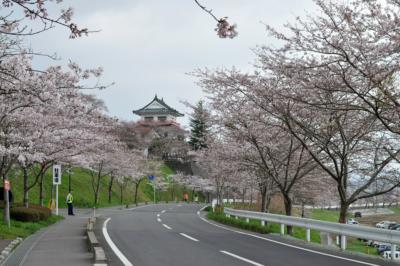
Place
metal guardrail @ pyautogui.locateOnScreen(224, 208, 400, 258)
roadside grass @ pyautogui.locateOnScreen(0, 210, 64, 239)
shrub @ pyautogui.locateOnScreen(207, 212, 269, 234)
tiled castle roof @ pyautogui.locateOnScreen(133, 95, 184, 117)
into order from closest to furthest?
metal guardrail @ pyautogui.locateOnScreen(224, 208, 400, 258)
roadside grass @ pyautogui.locateOnScreen(0, 210, 64, 239)
shrub @ pyautogui.locateOnScreen(207, 212, 269, 234)
tiled castle roof @ pyautogui.locateOnScreen(133, 95, 184, 117)

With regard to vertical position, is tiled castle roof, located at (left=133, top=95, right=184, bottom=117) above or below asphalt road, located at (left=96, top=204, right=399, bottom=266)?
above

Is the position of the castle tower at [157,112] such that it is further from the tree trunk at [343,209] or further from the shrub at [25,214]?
the tree trunk at [343,209]

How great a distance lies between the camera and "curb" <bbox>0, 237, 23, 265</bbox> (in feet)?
37.0

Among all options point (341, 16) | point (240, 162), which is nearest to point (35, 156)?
point (240, 162)

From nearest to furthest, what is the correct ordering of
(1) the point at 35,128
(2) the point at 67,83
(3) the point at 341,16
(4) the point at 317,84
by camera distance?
(3) the point at 341,16
(4) the point at 317,84
(2) the point at 67,83
(1) the point at 35,128

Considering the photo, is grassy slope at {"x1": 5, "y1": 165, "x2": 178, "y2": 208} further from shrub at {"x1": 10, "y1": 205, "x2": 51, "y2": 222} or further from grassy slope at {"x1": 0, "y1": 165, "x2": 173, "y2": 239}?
shrub at {"x1": 10, "y1": 205, "x2": 51, "y2": 222}

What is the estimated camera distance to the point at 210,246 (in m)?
13.4

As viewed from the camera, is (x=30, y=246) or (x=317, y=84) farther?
(x=30, y=246)

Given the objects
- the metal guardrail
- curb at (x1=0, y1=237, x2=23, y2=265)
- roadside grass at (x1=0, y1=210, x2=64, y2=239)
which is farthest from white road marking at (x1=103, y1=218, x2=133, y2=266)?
the metal guardrail

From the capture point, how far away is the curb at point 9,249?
1128cm

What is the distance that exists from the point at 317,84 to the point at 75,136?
11053mm

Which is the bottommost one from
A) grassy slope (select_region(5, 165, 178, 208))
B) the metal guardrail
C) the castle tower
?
grassy slope (select_region(5, 165, 178, 208))

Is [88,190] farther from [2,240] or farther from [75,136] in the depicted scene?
[2,240]

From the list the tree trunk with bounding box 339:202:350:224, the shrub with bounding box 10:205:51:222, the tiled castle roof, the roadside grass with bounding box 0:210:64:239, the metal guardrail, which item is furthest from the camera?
the tiled castle roof
